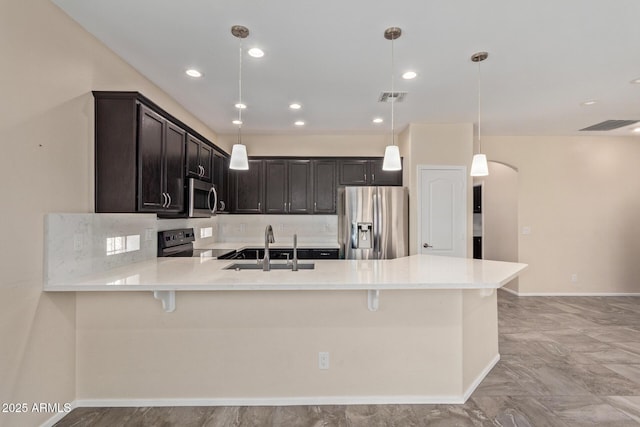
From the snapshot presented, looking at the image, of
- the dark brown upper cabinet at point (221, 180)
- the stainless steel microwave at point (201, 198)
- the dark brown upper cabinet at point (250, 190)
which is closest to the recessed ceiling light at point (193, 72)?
the stainless steel microwave at point (201, 198)

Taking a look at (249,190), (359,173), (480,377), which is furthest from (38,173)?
(359,173)

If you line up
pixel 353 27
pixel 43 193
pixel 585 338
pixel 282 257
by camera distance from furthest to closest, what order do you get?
pixel 282 257
pixel 585 338
pixel 353 27
pixel 43 193

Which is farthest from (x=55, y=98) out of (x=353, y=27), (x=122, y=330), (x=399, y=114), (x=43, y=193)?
(x=399, y=114)

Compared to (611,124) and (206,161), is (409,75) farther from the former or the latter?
(611,124)

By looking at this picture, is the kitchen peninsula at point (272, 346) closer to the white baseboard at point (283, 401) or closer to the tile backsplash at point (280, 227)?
the white baseboard at point (283, 401)

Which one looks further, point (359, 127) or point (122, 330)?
point (359, 127)

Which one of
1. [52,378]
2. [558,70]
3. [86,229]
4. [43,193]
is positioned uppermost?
[558,70]

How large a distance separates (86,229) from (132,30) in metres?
1.44

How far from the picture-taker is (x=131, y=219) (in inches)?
105

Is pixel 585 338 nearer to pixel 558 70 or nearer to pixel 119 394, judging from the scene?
pixel 558 70

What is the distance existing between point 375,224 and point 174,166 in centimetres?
262

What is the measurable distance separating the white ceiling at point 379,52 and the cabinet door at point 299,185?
1.04 meters

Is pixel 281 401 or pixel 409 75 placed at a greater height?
pixel 409 75

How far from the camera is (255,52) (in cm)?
246
